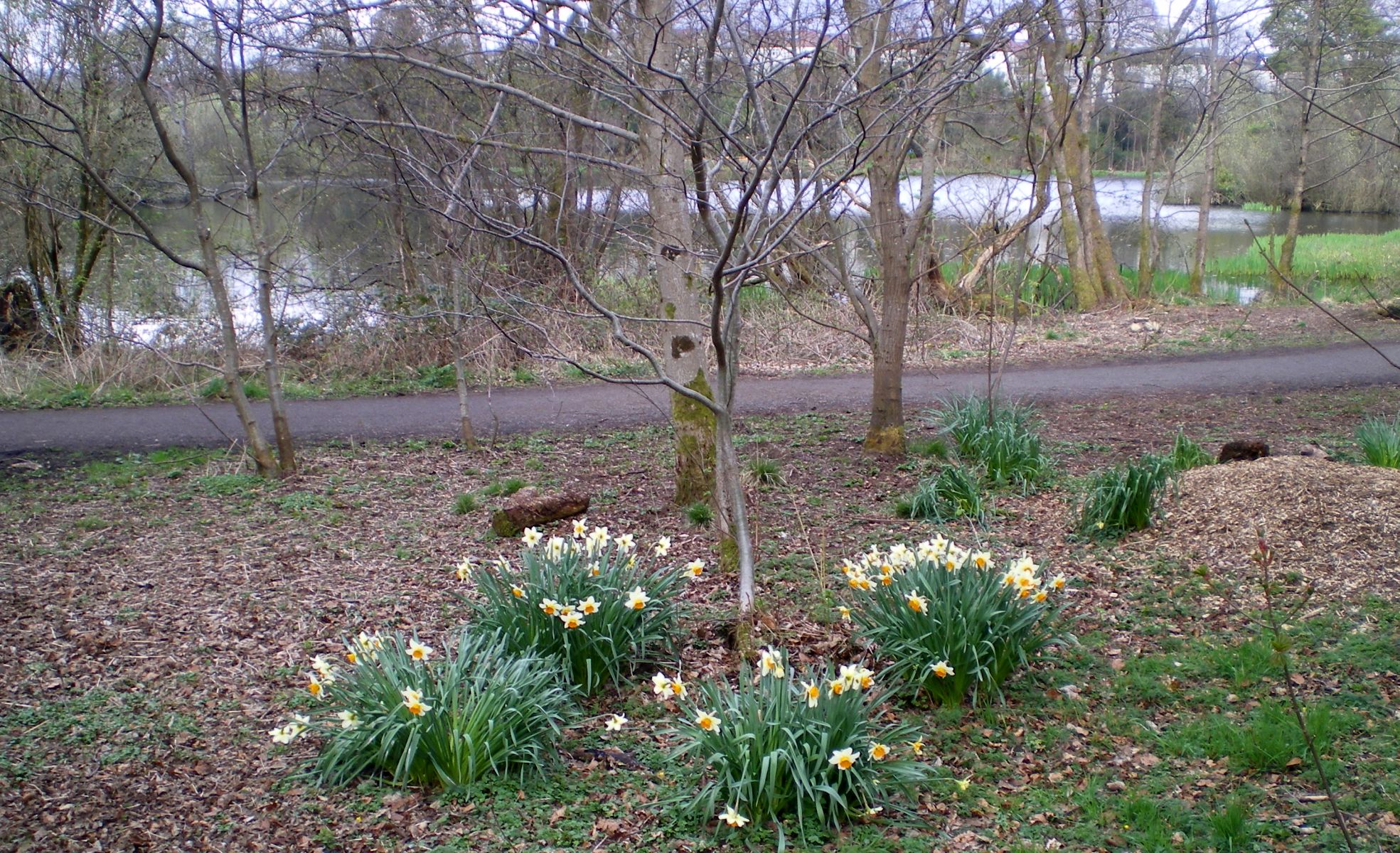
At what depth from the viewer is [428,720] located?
3.33 metres

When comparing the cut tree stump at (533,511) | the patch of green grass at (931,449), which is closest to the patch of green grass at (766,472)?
the patch of green grass at (931,449)

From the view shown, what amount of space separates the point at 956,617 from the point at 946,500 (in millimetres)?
2309

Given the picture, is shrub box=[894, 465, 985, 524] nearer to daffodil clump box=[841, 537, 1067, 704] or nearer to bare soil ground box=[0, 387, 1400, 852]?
bare soil ground box=[0, 387, 1400, 852]

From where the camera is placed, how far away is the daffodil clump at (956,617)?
3.74 metres

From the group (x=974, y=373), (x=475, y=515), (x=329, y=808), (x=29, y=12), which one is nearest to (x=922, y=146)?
(x=475, y=515)

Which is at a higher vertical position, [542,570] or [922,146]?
[922,146]

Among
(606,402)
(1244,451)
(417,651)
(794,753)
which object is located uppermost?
(606,402)

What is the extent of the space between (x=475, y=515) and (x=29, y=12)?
28.4 feet

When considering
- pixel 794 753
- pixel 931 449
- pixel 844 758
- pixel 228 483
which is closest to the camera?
pixel 844 758

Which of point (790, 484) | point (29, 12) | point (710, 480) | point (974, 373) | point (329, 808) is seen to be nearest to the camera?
point (329, 808)

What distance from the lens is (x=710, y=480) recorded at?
6266 millimetres

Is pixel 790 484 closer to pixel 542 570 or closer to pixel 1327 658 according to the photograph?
pixel 542 570

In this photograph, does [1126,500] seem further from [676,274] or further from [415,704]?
[415,704]

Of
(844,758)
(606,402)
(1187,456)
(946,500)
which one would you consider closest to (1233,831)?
(844,758)
